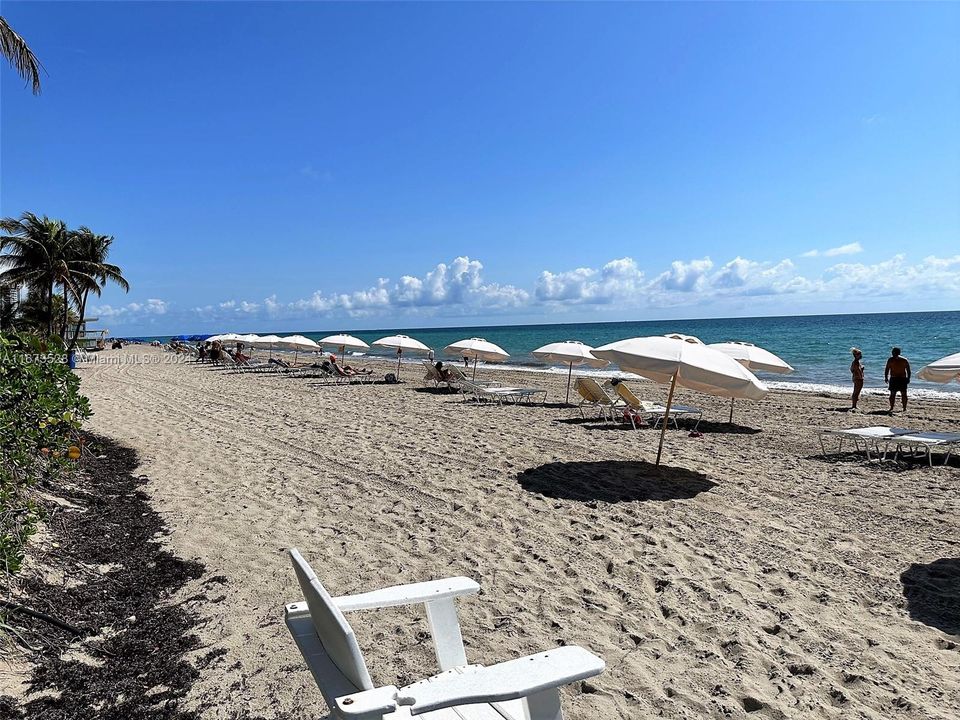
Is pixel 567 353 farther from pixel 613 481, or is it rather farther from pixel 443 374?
pixel 613 481

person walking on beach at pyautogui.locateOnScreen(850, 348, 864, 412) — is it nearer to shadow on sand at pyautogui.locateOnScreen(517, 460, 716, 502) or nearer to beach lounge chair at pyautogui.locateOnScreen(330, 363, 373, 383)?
shadow on sand at pyautogui.locateOnScreen(517, 460, 716, 502)

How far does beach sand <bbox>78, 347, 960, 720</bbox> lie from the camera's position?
2805 mm

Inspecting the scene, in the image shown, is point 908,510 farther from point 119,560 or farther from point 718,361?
point 119,560

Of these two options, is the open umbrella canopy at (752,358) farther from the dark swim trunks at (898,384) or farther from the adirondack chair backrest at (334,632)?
the adirondack chair backrest at (334,632)

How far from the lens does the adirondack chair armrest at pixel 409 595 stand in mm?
2222

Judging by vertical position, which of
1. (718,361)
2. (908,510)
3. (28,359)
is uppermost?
(28,359)

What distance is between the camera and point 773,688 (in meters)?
2.75

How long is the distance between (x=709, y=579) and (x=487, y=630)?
5.32 ft

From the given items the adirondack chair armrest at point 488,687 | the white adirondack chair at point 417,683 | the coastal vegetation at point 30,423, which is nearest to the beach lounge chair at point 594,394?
the coastal vegetation at point 30,423

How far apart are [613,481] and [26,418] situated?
5.13 meters

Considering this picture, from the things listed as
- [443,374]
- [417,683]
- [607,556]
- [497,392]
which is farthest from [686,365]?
[443,374]

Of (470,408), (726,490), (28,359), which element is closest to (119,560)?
(28,359)

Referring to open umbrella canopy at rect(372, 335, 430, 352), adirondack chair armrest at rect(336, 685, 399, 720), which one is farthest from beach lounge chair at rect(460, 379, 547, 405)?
adirondack chair armrest at rect(336, 685, 399, 720)

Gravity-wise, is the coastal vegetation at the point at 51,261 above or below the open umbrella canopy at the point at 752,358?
above
